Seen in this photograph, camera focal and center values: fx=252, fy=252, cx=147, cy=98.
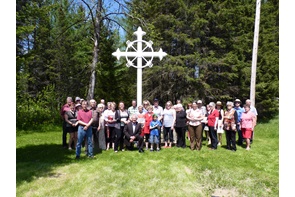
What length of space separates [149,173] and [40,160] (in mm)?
3280

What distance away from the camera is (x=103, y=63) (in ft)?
56.9

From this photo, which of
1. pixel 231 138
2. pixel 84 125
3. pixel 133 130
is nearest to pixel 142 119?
pixel 133 130

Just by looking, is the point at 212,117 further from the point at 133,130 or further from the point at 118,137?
the point at 118,137

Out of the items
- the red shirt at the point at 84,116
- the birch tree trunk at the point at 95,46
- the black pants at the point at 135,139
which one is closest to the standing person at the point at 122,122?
Result: the black pants at the point at 135,139

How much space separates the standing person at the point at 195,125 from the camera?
330 inches

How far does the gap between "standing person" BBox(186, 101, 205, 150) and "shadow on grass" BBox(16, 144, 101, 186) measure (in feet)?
10.3

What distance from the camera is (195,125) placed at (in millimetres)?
8438

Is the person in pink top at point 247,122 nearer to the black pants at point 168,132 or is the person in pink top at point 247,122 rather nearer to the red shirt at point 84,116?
the black pants at point 168,132

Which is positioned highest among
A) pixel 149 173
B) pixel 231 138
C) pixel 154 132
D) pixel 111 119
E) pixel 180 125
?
pixel 111 119

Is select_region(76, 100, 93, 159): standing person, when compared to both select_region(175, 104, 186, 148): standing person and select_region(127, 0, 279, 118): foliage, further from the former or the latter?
select_region(127, 0, 279, 118): foliage

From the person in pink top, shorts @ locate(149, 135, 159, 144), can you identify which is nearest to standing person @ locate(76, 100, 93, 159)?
shorts @ locate(149, 135, 159, 144)

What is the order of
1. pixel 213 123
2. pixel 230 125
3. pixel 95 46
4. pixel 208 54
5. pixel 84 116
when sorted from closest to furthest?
pixel 84 116, pixel 230 125, pixel 213 123, pixel 95 46, pixel 208 54

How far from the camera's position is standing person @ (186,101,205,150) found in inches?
330

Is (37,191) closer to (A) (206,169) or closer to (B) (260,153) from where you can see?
(A) (206,169)
